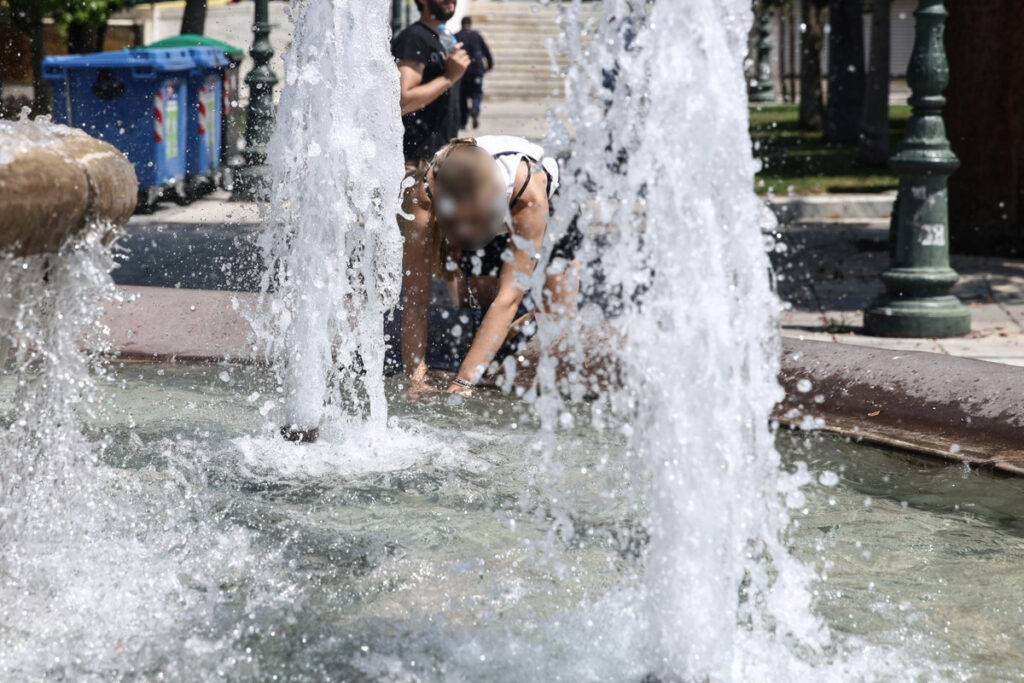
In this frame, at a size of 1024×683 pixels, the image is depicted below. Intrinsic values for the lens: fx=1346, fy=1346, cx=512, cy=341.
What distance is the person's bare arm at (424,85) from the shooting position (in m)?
5.84

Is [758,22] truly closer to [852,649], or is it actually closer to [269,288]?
[269,288]

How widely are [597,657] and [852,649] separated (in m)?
0.56

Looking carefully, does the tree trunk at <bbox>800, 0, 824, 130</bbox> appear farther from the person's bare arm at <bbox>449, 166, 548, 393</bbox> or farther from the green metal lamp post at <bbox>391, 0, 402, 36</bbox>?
the person's bare arm at <bbox>449, 166, 548, 393</bbox>

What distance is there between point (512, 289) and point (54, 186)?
2.68 m

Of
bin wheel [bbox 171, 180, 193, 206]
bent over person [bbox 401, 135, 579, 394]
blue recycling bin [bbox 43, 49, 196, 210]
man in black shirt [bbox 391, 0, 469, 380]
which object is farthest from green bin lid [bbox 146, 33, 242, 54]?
bent over person [bbox 401, 135, 579, 394]

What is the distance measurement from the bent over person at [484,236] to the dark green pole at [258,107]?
237 inches

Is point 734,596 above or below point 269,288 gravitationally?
below

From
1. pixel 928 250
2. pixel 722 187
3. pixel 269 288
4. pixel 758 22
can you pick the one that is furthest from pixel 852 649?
pixel 758 22

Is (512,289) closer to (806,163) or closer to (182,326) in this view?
(182,326)

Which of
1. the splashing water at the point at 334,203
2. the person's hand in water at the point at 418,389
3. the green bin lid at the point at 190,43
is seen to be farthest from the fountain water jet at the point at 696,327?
the green bin lid at the point at 190,43

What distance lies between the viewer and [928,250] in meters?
6.81

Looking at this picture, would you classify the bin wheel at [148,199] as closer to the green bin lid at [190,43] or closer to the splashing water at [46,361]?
the green bin lid at [190,43]

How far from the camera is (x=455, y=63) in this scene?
229 inches

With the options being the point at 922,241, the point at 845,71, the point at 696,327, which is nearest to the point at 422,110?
the point at 922,241
